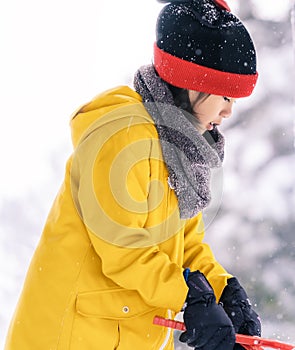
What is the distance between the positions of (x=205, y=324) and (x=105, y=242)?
21 centimetres

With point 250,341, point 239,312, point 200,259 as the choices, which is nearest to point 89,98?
point 200,259

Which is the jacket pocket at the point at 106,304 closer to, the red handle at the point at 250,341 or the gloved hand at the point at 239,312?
the red handle at the point at 250,341

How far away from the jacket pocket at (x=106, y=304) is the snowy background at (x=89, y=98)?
1.63 m

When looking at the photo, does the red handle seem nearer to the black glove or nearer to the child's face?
the black glove

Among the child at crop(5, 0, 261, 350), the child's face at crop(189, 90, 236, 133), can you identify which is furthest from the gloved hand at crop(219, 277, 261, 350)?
the child's face at crop(189, 90, 236, 133)

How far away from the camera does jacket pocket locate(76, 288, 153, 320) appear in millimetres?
1146

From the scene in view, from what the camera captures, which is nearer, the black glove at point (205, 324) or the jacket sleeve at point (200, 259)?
the black glove at point (205, 324)

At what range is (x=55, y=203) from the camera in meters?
1.23

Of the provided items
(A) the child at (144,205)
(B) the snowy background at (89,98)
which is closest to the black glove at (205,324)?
(A) the child at (144,205)

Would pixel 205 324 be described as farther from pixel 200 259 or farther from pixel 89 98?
pixel 89 98

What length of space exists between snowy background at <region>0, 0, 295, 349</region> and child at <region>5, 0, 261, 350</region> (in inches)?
62.6

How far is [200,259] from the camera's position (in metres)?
Answer: 1.34

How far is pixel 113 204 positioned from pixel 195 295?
0.66 ft

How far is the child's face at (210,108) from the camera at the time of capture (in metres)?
1.21
